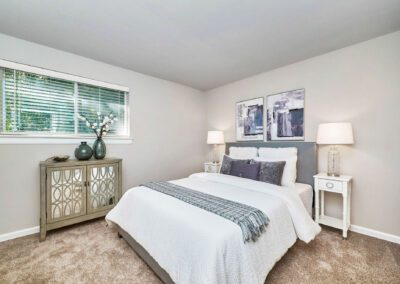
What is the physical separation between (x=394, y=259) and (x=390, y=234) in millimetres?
483

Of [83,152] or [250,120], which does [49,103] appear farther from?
[250,120]

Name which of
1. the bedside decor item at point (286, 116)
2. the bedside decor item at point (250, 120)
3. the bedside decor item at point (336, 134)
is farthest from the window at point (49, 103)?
the bedside decor item at point (336, 134)

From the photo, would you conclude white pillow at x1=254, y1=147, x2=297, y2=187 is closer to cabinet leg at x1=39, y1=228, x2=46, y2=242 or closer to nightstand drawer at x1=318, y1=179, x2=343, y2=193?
nightstand drawer at x1=318, y1=179, x2=343, y2=193

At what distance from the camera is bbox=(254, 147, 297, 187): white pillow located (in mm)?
2517

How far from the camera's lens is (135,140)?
3.34 m

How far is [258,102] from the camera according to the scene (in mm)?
3447

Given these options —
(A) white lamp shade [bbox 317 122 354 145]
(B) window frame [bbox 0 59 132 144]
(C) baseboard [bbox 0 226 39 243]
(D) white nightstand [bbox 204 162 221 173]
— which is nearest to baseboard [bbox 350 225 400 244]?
(A) white lamp shade [bbox 317 122 354 145]

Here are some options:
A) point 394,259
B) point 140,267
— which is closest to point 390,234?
point 394,259

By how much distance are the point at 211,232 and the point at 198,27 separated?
209 centimetres

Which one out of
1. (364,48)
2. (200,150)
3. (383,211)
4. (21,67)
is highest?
(364,48)

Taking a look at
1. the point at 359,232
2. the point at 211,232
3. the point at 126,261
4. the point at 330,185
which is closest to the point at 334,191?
the point at 330,185

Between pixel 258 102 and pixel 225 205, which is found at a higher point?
pixel 258 102

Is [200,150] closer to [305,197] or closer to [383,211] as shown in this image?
[305,197]

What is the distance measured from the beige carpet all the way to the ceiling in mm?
2473
